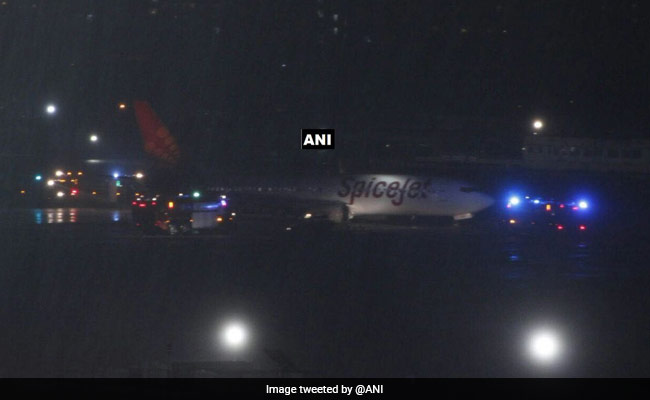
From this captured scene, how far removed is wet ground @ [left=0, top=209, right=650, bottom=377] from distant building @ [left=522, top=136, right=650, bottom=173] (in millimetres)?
29416

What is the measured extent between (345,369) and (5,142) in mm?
61131

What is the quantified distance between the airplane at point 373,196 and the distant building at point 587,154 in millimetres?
17081

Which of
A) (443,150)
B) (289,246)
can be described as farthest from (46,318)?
(443,150)

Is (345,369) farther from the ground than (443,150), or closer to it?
closer to it

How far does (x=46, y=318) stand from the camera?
13547 millimetres

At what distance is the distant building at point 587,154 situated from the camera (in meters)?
56.2

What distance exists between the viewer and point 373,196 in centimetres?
4409

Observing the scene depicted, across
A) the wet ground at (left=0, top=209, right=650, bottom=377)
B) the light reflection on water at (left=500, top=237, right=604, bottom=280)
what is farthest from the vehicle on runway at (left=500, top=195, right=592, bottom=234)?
the wet ground at (left=0, top=209, right=650, bottom=377)

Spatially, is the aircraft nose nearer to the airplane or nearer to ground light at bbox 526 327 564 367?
the airplane

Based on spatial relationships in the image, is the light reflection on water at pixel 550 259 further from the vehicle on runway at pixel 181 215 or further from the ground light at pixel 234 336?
the vehicle on runway at pixel 181 215

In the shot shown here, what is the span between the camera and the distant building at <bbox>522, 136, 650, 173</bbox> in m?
56.2

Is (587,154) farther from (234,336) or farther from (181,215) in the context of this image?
(234,336)

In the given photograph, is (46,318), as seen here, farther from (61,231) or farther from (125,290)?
(61,231)
